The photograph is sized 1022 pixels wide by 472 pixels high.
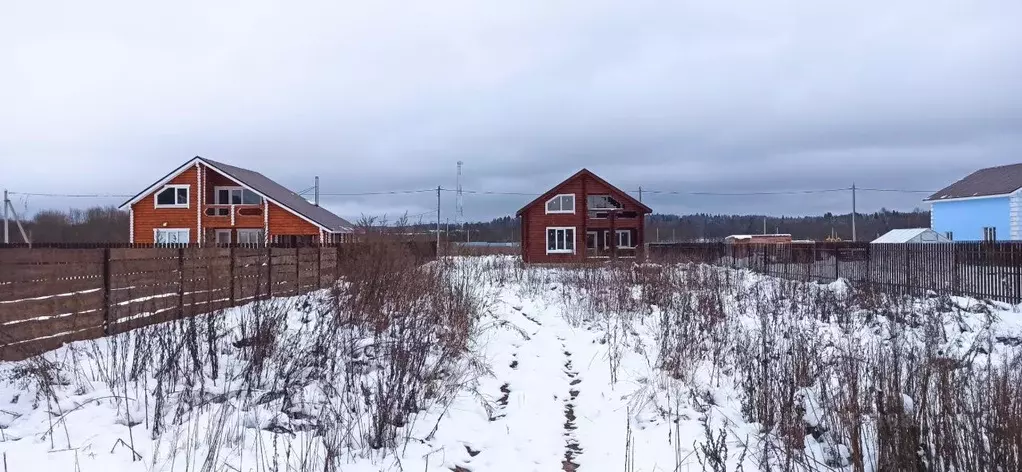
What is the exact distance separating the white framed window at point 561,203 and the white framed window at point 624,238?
3.57 m

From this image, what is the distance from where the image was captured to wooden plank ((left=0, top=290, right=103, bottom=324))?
6.30 meters

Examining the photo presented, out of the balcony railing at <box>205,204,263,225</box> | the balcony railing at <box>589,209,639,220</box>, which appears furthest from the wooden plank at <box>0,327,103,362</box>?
the balcony railing at <box>589,209,639,220</box>

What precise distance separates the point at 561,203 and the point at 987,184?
23.9m

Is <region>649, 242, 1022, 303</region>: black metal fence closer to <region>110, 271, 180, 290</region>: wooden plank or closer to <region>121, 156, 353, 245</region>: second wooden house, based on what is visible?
<region>110, 271, 180, 290</region>: wooden plank

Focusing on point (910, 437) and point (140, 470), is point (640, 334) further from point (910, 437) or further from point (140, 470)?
point (140, 470)

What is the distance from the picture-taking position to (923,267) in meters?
14.9

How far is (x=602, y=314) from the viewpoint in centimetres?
1248

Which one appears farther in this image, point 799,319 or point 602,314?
point 602,314

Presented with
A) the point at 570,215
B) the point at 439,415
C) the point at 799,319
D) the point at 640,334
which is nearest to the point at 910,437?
the point at 439,415

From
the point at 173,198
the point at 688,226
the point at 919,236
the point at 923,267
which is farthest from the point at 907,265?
the point at 688,226

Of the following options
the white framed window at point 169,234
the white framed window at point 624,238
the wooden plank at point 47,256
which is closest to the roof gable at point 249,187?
the white framed window at point 169,234

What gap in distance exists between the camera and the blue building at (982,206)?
110 feet

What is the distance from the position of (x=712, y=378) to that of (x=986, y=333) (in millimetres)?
5828

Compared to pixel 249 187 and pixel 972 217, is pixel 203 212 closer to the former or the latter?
pixel 249 187
